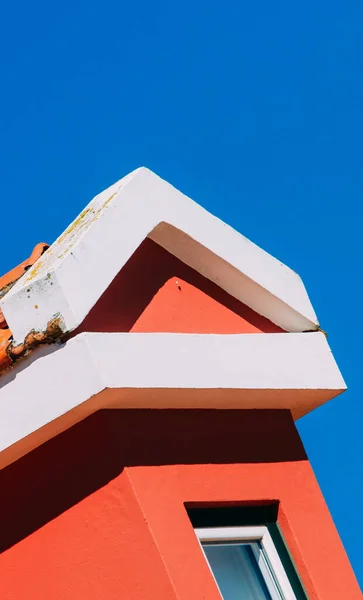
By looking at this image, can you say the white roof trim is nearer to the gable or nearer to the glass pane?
the gable

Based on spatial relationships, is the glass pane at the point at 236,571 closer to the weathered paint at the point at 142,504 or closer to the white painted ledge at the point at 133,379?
the weathered paint at the point at 142,504

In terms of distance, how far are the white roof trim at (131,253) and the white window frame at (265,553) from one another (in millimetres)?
878

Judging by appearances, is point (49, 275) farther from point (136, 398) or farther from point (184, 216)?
point (184, 216)

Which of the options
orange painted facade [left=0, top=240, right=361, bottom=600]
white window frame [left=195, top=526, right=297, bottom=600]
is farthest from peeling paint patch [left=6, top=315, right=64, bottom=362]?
white window frame [left=195, top=526, right=297, bottom=600]

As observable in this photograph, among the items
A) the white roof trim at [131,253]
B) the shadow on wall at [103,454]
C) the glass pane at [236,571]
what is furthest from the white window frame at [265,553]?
the white roof trim at [131,253]

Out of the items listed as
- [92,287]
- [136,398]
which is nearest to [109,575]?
[136,398]

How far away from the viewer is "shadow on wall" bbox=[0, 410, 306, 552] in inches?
156

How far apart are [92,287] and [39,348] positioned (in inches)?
10.7

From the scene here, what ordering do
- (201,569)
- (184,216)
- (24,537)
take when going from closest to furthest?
(201,569)
(24,537)
(184,216)

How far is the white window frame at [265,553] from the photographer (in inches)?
163

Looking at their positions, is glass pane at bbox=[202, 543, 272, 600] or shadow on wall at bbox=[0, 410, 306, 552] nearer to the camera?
shadow on wall at bbox=[0, 410, 306, 552]

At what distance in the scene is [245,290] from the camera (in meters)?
4.75

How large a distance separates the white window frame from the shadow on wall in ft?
0.78

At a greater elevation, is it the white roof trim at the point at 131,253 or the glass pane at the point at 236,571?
the white roof trim at the point at 131,253
